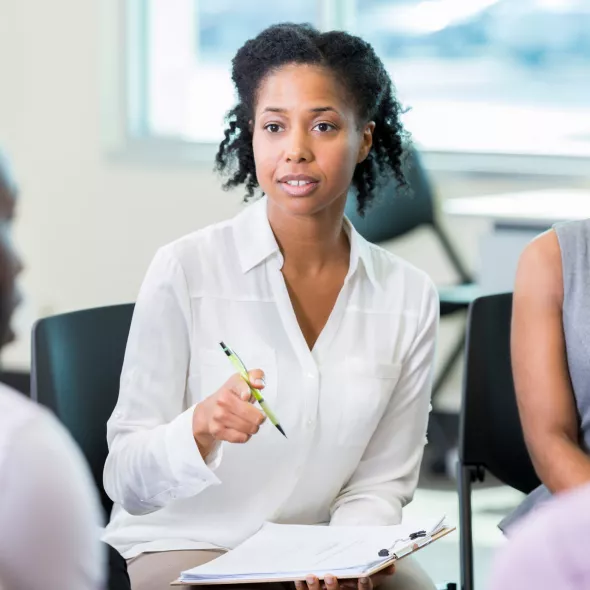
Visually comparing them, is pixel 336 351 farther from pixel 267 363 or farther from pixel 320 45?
pixel 320 45

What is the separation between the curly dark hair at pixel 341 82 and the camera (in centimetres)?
175

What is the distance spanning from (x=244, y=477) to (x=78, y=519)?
0.95 meters

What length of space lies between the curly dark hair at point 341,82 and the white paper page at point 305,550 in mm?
623

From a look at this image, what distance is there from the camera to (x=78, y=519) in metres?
0.72

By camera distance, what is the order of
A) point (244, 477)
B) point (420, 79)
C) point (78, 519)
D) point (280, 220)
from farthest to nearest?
point (420, 79) < point (280, 220) < point (244, 477) < point (78, 519)

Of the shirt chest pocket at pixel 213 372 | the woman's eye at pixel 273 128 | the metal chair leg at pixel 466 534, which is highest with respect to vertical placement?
the woman's eye at pixel 273 128

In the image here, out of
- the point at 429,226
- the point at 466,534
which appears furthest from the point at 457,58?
the point at 466,534

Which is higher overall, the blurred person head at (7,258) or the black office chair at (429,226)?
the blurred person head at (7,258)

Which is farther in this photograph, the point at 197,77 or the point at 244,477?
the point at 197,77

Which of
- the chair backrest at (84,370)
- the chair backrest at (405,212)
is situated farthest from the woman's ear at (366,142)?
the chair backrest at (405,212)

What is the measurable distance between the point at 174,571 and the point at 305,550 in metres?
0.19

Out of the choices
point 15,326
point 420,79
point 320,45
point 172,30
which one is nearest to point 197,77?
point 172,30

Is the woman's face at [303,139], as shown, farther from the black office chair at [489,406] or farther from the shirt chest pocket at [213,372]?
the black office chair at [489,406]

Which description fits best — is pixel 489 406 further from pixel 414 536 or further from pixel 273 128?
pixel 273 128
